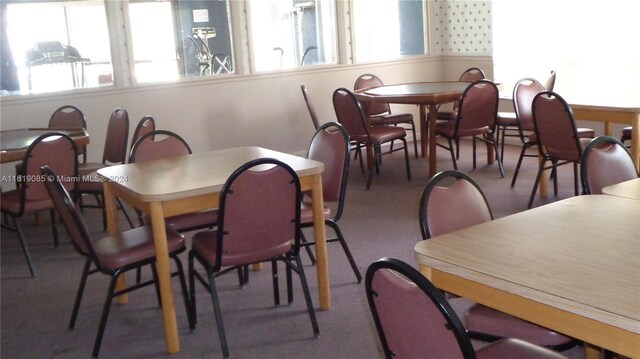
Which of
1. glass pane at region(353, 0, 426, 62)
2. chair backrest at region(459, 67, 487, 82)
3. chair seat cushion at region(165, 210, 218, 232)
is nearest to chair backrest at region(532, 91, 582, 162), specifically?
chair seat cushion at region(165, 210, 218, 232)

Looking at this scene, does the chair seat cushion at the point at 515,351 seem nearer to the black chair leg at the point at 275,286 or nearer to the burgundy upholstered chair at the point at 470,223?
the burgundy upholstered chair at the point at 470,223

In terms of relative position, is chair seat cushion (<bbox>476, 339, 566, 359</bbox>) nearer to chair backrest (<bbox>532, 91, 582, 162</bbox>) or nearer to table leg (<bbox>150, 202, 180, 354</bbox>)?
table leg (<bbox>150, 202, 180, 354</bbox>)

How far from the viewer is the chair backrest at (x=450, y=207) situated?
7.20ft

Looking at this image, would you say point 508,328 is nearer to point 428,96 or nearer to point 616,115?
point 616,115

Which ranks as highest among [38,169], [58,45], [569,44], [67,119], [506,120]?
[58,45]

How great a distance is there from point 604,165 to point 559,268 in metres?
1.21

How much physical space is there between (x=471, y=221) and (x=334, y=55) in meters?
5.30

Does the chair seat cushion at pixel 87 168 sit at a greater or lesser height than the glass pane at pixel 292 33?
lesser

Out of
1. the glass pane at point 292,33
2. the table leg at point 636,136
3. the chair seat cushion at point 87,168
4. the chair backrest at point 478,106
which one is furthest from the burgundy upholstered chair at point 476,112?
the chair seat cushion at point 87,168

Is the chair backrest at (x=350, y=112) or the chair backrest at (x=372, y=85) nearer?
the chair backrest at (x=350, y=112)

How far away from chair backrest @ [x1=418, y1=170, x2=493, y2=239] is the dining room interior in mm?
36

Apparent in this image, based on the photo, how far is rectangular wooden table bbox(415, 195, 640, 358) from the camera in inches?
56.7

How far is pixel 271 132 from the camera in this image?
689cm

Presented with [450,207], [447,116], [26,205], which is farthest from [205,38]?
[450,207]
